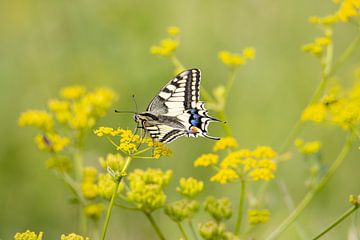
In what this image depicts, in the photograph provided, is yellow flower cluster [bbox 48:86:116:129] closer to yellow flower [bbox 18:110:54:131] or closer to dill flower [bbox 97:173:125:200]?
yellow flower [bbox 18:110:54:131]

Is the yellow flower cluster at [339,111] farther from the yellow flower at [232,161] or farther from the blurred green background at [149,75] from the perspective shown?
the blurred green background at [149,75]

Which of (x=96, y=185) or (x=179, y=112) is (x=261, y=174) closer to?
(x=179, y=112)

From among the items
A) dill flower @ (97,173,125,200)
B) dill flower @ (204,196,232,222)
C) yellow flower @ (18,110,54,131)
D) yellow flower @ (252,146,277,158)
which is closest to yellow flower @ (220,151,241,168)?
yellow flower @ (252,146,277,158)

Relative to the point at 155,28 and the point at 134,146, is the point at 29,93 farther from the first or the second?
the point at 134,146

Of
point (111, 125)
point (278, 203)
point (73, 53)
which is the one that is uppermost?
point (73, 53)

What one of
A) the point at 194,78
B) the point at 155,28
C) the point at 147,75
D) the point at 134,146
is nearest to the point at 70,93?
the point at 194,78

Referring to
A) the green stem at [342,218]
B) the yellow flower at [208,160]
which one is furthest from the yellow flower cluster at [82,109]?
the green stem at [342,218]
